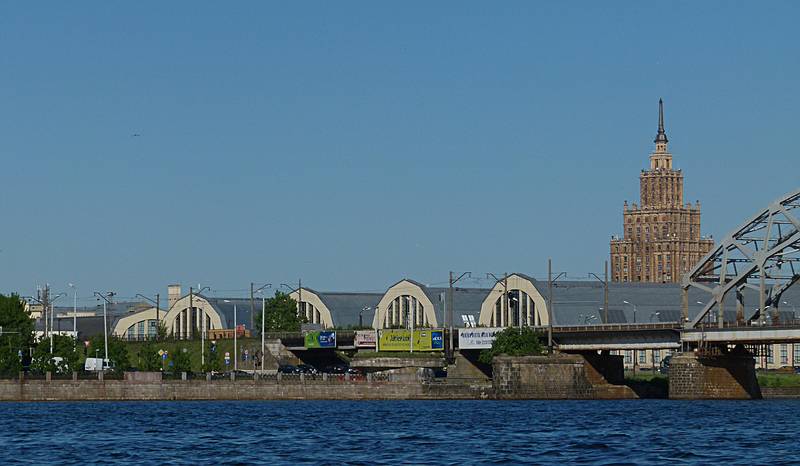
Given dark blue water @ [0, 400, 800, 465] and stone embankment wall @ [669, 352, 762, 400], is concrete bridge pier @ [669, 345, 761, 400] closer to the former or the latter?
stone embankment wall @ [669, 352, 762, 400]

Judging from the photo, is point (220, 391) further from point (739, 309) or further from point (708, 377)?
point (739, 309)

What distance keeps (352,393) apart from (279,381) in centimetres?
800

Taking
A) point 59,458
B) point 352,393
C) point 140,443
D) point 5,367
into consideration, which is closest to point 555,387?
point 352,393

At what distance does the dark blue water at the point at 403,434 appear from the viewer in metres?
96.3

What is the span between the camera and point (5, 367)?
650 feet

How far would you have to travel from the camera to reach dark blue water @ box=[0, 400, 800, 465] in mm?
96312

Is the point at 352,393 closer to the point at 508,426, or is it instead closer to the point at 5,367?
the point at 5,367

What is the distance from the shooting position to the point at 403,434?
117125mm

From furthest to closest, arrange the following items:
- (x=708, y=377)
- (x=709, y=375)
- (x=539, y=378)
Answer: (x=539, y=378), (x=709, y=375), (x=708, y=377)

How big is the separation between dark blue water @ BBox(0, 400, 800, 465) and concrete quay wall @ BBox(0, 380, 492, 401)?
1328cm

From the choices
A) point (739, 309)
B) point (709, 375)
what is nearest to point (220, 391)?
point (709, 375)

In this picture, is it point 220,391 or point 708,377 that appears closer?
point 708,377

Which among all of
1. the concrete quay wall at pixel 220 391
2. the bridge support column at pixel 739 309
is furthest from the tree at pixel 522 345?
the bridge support column at pixel 739 309

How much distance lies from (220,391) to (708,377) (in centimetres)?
5134
